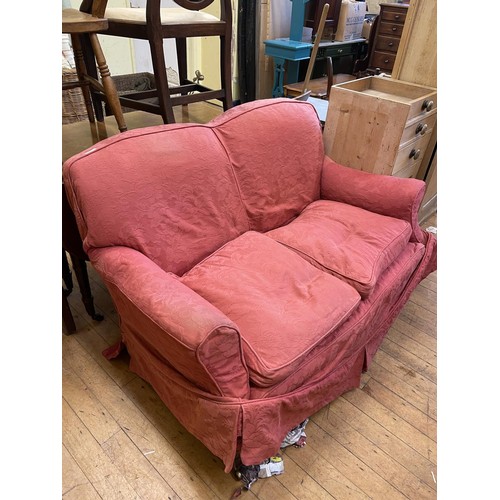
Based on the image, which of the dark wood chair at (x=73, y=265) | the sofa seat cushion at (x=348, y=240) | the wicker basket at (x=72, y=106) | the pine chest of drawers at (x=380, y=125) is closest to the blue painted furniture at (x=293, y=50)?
the pine chest of drawers at (x=380, y=125)

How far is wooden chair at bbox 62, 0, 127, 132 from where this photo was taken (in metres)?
1.45

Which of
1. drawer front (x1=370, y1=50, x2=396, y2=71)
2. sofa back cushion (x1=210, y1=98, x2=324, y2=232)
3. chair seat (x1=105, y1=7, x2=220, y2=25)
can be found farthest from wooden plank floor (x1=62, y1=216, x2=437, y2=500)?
drawer front (x1=370, y1=50, x2=396, y2=71)

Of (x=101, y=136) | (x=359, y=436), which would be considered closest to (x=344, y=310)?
(x=359, y=436)

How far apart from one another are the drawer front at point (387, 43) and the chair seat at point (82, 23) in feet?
10.4

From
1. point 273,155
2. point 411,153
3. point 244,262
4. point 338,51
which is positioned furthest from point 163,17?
point 338,51

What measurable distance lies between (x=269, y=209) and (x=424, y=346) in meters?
0.96

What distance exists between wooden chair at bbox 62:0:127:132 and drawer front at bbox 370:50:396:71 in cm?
306

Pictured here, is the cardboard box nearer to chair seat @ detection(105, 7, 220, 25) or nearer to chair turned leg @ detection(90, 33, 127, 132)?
chair seat @ detection(105, 7, 220, 25)

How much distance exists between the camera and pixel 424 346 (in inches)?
69.1

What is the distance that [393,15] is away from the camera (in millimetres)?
3607

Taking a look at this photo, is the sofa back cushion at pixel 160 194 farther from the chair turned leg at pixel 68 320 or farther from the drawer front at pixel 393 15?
the drawer front at pixel 393 15

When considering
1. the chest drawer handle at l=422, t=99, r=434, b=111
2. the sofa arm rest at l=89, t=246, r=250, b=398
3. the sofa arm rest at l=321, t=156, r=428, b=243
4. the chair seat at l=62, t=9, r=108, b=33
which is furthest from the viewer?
the chest drawer handle at l=422, t=99, r=434, b=111

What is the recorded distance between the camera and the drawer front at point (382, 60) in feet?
12.6
